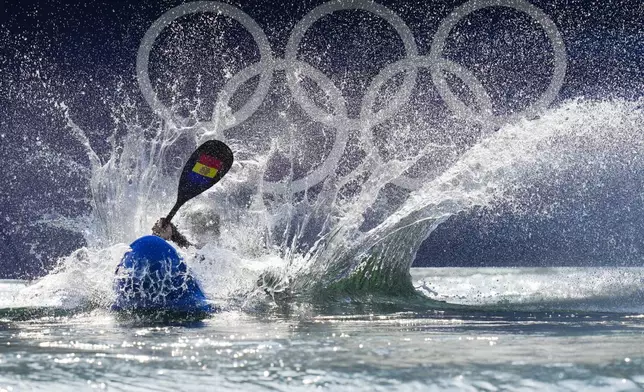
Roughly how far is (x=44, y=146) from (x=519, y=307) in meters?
8.68

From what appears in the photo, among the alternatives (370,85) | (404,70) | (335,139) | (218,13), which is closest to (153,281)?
(335,139)

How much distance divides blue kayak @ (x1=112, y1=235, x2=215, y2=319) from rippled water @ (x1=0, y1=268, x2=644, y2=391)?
211 millimetres

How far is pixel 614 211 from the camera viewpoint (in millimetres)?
14570

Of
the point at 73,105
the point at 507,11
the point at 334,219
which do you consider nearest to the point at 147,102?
the point at 73,105

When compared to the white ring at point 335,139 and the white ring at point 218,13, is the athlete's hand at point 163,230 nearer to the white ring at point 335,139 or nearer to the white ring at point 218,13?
the white ring at point 335,139

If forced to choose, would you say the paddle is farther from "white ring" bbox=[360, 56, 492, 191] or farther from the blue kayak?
"white ring" bbox=[360, 56, 492, 191]

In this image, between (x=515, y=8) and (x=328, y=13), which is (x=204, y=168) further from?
(x=515, y=8)

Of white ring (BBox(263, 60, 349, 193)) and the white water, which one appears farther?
white ring (BBox(263, 60, 349, 193))

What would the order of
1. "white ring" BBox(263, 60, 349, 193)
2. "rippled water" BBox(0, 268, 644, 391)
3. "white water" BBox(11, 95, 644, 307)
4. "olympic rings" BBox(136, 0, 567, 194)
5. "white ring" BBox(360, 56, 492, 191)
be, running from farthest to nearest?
"olympic rings" BBox(136, 0, 567, 194), "white ring" BBox(263, 60, 349, 193), "white ring" BBox(360, 56, 492, 191), "white water" BBox(11, 95, 644, 307), "rippled water" BBox(0, 268, 644, 391)

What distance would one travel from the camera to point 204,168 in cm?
692

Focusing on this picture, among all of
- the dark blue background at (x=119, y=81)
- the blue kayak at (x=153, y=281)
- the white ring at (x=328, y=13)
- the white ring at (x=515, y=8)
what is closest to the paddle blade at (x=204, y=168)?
the blue kayak at (x=153, y=281)

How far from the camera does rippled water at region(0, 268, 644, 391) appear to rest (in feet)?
11.2

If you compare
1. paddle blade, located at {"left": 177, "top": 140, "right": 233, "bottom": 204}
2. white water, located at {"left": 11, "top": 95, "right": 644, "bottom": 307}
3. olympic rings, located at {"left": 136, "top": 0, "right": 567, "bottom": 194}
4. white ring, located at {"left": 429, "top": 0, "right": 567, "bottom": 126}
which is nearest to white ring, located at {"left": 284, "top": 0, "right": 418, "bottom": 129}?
olympic rings, located at {"left": 136, "top": 0, "right": 567, "bottom": 194}

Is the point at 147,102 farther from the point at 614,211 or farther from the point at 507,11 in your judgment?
the point at 614,211
